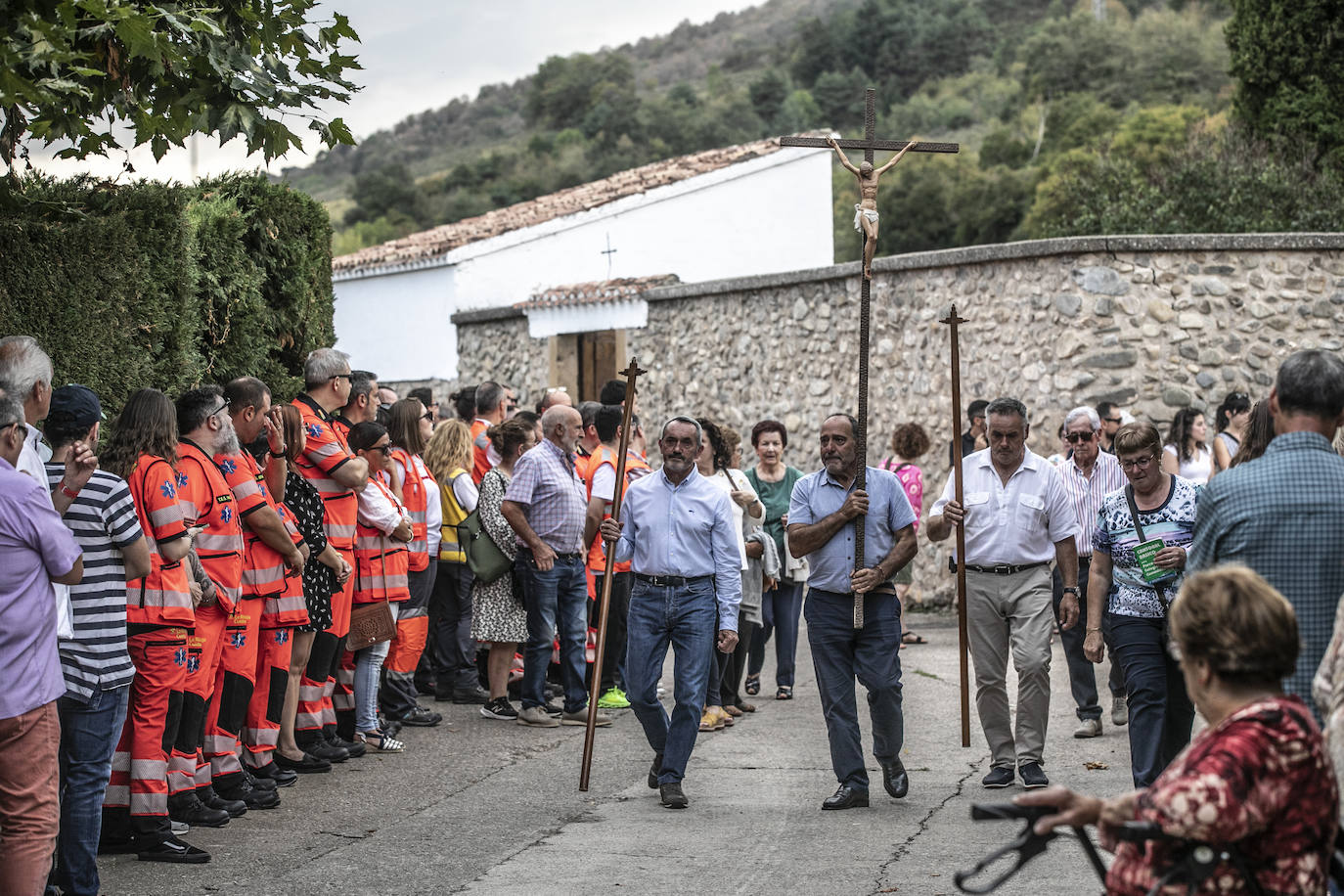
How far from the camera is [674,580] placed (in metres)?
7.96

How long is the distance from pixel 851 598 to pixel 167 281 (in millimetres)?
4429

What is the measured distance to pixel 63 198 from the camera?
7887 mm

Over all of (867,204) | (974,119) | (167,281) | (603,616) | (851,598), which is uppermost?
(974,119)

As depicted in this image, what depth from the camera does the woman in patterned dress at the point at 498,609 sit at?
32.4ft

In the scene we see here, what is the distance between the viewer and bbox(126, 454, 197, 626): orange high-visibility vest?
645cm

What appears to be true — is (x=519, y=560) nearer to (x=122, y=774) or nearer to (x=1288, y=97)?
(x=122, y=774)

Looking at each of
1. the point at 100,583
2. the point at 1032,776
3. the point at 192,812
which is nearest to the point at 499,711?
the point at 192,812

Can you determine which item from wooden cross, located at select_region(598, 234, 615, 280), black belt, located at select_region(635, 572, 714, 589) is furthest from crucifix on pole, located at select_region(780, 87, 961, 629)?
wooden cross, located at select_region(598, 234, 615, 280)

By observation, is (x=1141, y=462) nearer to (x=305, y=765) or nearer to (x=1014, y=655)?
(x=1014, y=655)

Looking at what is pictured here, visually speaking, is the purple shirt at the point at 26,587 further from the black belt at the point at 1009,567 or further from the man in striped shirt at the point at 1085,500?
the man in striped shirt at the point at 1085,500

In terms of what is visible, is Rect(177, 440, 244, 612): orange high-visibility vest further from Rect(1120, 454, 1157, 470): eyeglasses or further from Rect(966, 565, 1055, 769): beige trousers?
Rect(1120, 454, 1157, 470): eyeglasses

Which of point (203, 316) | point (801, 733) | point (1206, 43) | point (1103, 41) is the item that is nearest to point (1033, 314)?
point (801, 733)

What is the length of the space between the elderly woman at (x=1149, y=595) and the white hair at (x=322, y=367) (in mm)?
4424

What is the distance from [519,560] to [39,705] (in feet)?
16.4
